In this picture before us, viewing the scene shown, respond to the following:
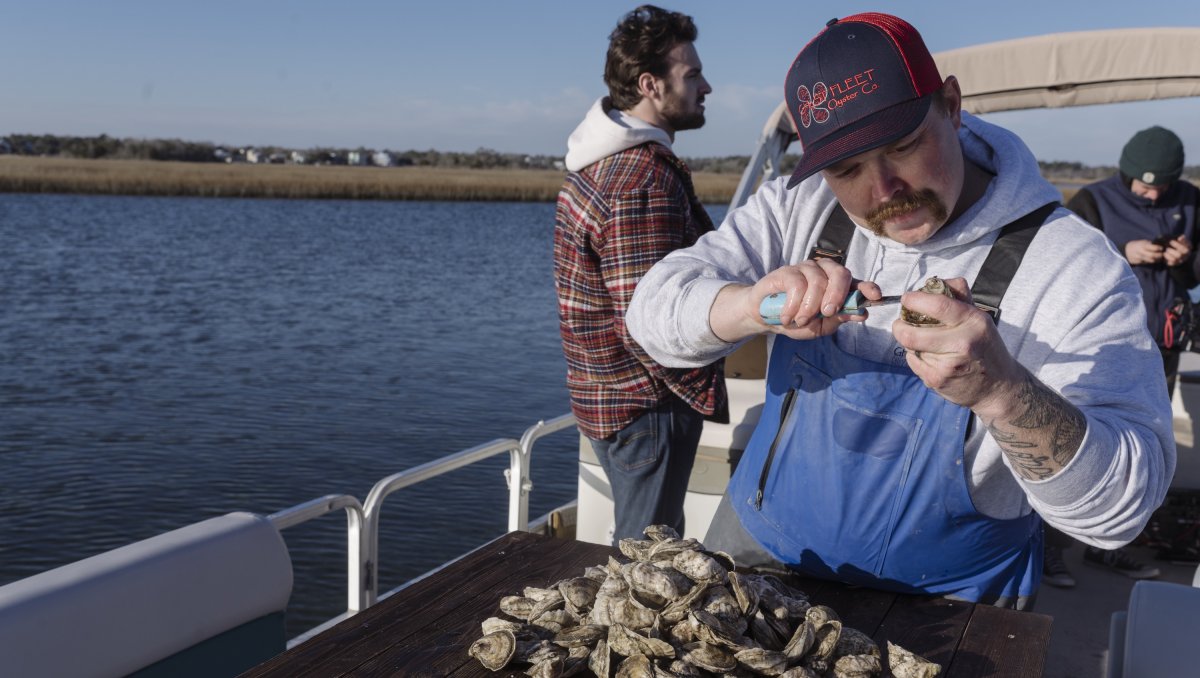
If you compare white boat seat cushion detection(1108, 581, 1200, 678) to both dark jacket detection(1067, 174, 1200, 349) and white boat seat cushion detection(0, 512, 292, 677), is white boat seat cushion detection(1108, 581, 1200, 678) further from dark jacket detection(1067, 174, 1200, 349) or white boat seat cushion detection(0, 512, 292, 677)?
A: dark jacket detection(1067, 174, 1200, 349)

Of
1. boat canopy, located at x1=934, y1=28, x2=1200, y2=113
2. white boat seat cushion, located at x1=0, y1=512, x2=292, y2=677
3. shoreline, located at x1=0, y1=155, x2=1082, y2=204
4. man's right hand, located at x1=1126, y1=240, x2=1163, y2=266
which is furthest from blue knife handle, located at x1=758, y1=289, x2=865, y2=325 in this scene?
shoreline, located at x1=0, y1=155, x2=1082, y2=204

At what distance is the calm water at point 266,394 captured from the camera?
9227 millimetres

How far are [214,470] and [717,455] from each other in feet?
26.0

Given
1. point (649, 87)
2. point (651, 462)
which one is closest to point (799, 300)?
point (651, 462)

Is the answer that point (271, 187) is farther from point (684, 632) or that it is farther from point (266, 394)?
point (684, 632)

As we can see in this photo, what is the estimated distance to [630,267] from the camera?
3133 millimetres

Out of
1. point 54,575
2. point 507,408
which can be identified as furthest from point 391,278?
point 54,575

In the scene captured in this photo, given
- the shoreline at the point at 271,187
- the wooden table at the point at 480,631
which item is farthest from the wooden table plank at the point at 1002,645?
the shoreline at the point at 271,187

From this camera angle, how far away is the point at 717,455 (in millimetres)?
4262

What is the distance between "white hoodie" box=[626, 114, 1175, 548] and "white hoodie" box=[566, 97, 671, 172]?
92cm

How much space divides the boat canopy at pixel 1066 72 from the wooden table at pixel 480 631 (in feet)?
12.4

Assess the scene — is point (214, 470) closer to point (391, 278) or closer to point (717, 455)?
point (717, 455)

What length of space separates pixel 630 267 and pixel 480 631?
1.44m

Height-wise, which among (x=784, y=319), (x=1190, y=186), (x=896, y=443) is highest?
(x=1190, y=186)
